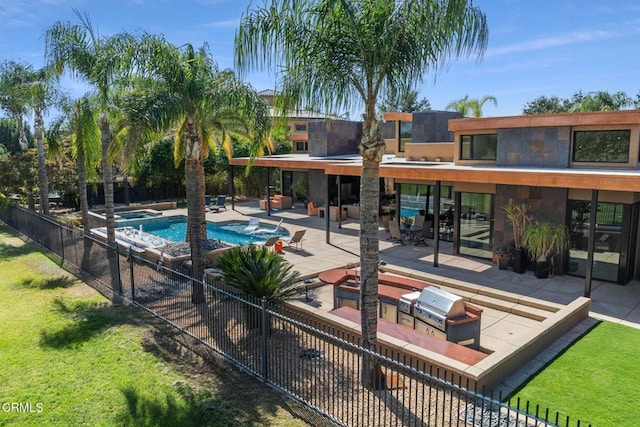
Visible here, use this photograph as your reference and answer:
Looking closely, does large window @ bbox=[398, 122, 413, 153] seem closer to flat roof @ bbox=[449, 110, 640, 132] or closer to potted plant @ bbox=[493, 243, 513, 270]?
flat roof @ bbox=[449, 110, 640, 132]

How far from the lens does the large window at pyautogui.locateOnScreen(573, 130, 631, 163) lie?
1273cm

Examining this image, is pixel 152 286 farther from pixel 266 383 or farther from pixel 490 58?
pixel 490 58

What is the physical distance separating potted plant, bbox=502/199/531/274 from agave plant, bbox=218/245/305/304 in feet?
24.9

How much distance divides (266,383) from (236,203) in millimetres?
25219

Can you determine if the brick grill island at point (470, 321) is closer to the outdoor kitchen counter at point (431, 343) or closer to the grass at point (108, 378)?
the outdoor kitchen counter at point (431, 343)

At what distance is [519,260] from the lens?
13.6m

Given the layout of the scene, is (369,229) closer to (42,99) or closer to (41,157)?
(42,99)

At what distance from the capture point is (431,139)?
2175cm

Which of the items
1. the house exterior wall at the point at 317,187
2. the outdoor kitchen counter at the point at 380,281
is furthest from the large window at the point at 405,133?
the outdoor kitchen counter at the point at 380,281

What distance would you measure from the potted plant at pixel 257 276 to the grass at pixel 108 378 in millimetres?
1694

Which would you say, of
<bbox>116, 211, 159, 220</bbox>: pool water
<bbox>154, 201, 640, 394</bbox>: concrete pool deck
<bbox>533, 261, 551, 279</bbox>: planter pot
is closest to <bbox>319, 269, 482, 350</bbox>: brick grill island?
<bbox>154, 201, 640, 394</bbox>: concrete pool deck

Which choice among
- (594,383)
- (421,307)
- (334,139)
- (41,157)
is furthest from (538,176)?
(41,157)

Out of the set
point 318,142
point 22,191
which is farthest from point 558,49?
point 22,191

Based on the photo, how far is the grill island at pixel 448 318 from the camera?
8.32 m
